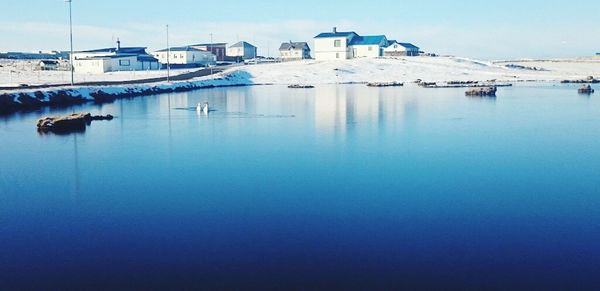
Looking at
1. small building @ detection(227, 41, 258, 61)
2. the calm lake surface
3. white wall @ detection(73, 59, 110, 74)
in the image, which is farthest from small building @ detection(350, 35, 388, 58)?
the calm lake surface

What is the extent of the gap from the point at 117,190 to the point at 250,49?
8187cm

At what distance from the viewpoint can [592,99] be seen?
3534cm

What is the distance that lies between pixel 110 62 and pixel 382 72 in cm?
2770

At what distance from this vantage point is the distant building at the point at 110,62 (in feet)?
189

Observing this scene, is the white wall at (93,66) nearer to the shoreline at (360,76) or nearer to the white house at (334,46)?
the shoreline at (360,76)

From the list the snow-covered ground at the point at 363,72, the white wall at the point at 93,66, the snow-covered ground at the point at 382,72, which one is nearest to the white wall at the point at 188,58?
the snow-covered ground at the point at 363,72

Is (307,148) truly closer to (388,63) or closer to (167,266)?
(167,266)

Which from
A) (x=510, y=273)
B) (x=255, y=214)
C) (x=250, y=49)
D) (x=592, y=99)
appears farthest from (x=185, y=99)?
(x=250, y=49)

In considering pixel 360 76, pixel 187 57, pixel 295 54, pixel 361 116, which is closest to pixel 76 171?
pixel 361 116

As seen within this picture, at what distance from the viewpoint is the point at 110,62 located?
58.3 m

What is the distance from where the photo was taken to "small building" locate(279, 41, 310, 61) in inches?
3258

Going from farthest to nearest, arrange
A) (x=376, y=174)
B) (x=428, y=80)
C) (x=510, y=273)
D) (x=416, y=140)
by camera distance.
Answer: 1. (x=428, y=80)
2. (x=416, y=140)
3. (x=376, y=174)
4. (x=510, y=273)

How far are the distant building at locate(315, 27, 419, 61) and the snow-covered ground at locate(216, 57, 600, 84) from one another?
4.54 meters

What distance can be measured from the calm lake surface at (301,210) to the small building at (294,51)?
64.0 meters
